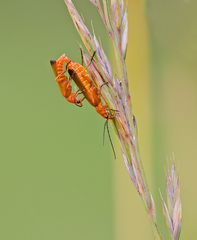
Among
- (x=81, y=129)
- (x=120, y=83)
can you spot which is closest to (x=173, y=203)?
(x=120, y=83)

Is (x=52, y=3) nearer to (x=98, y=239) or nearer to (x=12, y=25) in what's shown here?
(x=12, y=25)

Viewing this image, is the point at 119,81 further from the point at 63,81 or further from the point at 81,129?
the point at 81,129

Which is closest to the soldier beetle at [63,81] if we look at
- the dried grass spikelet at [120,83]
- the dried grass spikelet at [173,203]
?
the dried grass spikelet at [120,83]

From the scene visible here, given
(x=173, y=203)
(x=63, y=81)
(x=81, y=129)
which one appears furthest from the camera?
(x=81, y=129)

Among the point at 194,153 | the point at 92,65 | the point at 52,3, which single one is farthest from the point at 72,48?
the point at 92,65

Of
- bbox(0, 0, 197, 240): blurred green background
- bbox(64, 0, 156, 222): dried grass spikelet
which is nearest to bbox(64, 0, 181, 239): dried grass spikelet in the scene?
bbox(64, 0, 156, 222): dried grass spikelet

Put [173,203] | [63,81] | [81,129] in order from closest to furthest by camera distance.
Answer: [173,203] < [63,81] < [81,129]

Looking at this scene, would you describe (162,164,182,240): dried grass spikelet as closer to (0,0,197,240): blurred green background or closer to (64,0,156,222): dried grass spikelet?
(64,0,156,222): dried grass spikelet

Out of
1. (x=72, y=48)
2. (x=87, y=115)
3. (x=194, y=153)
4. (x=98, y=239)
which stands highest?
(x=72, y=48)
